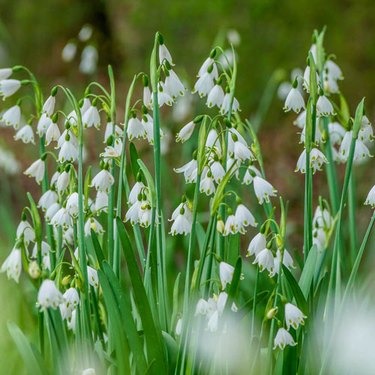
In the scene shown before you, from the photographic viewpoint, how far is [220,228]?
204 cm

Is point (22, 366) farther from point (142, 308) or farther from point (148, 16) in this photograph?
point (148, 16)

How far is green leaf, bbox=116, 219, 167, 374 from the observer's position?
208cm

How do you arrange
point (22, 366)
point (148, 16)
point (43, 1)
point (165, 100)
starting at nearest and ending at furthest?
point (165, 100), point (22, 366), point (148, 16), point (43, 1)

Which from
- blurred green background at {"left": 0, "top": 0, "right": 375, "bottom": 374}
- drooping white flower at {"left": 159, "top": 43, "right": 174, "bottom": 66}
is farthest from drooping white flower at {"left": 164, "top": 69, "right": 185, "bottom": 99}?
blurred green background at {"left": 0, "top": 0, "right": 375, "bottom": 374}

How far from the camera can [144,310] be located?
6.84 ft

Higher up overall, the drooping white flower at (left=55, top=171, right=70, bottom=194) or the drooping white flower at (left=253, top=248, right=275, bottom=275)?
the drooping white flower at (left=55, top=171, right=70, bottom=194)

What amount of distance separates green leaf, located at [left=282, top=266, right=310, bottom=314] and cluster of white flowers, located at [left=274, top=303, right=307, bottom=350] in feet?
0.28

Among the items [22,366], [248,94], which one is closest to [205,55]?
[248,94]

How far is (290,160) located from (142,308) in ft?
15.2

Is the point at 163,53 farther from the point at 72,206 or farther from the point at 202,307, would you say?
the point at 202,307

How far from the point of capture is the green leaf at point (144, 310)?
2.08 m

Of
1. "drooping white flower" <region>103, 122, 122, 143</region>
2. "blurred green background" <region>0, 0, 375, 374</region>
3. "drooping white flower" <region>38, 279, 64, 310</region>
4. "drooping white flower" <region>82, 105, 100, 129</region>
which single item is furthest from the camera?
→ "blurred green background" <region>0, 0, 375, 374</region>

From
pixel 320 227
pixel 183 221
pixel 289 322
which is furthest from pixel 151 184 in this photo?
pixel 320 227

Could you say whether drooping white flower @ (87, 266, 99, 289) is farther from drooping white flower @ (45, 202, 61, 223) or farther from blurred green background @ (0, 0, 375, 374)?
blurred green background @ (0, 0, 375, 374)
